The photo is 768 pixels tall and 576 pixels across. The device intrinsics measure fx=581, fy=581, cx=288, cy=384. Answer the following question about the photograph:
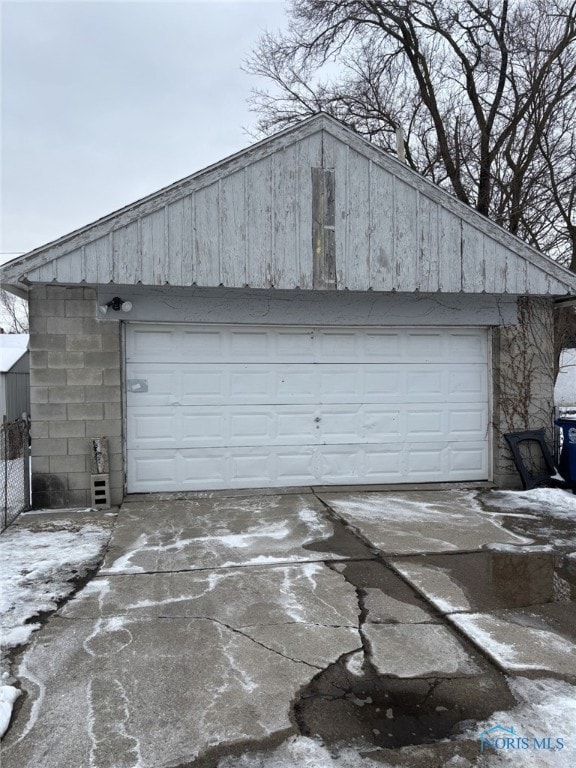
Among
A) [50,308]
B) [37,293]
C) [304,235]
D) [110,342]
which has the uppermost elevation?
[304,235]

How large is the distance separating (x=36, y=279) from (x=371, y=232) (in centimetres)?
417

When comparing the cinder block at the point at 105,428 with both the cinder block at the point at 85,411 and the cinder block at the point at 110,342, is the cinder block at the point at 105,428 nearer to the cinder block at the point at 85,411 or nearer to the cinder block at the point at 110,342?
the cinder block at the point at 85,411

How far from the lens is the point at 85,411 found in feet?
24.5

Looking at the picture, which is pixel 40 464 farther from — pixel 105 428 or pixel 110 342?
pixel 110 342

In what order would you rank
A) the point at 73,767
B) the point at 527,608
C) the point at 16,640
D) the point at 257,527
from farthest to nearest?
the point at 257,527
the point at 527,608
the point at 16,640
the point at 73,767

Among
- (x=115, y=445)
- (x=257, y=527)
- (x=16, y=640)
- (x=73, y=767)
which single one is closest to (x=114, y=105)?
(x=115, y=445)

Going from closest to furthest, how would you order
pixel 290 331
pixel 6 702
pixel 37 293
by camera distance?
pixel 6 702, pixel 37 293, pixel 290 331

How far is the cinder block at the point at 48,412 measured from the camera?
739 cm

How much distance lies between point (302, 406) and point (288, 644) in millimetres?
4805

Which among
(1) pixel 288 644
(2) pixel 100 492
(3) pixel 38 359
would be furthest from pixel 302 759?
(3) pixel 38 359

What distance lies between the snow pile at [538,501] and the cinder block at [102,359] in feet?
17.1

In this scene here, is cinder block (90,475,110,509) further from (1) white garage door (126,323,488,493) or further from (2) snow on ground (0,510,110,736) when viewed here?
(1) white garage door (126,323,488,493)

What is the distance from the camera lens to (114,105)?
41.8 feet

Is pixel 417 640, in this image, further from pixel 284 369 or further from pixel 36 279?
pixel 36 279
